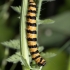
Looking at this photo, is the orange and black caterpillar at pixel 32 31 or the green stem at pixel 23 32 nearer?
the green stem at pixel 23 32

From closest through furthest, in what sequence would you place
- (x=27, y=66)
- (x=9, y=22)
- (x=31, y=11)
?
(x=27, y=66)
(x=31, y=11)
(x=9, y=22)

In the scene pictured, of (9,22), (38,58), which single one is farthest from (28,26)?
(9,22)

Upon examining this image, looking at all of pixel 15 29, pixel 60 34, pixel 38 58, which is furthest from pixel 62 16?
pixel 38 58

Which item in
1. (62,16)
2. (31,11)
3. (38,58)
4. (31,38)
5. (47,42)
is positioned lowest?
(47,42)

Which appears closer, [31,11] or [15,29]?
[31,11]

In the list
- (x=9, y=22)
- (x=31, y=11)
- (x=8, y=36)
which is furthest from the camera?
(x=9, y=22)

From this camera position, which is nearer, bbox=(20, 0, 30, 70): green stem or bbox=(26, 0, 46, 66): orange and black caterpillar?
bbox=(20, 0, 30, 70): green stem

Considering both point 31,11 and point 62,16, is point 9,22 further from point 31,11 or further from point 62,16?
point 31,11

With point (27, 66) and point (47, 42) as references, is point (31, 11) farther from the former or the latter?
point (47, 42)

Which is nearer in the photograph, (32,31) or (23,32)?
(23,32)

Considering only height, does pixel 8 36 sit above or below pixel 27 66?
below
